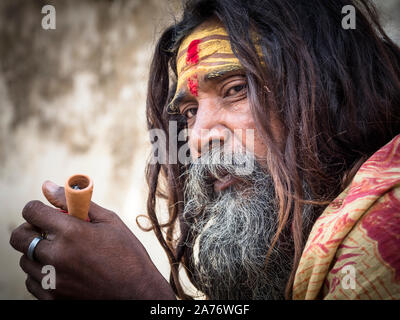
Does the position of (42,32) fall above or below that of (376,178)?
above

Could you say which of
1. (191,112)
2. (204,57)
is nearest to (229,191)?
(191,112)

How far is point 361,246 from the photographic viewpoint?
125 cm

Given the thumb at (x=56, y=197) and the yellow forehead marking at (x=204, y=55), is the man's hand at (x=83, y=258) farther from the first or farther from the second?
the yellow forehead marking at (x=204, y=55)

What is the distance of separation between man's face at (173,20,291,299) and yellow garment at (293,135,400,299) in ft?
1.33

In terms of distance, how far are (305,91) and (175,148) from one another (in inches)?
48.2

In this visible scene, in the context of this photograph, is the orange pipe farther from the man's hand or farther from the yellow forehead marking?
the yellow forehead marking

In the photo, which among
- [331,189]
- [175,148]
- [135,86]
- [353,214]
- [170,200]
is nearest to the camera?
[353,214]

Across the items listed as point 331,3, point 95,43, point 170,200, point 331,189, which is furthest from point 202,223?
point 95,43

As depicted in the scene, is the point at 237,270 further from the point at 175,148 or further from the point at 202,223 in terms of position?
the point at 175,148

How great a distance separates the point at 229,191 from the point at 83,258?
0.90m

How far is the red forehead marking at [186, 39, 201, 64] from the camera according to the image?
215 centimetres

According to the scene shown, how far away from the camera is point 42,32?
426cm

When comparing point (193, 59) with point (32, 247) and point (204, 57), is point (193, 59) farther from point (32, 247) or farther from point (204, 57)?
point (32, 247)

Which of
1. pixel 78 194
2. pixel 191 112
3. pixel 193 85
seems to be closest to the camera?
pixel 78 194
